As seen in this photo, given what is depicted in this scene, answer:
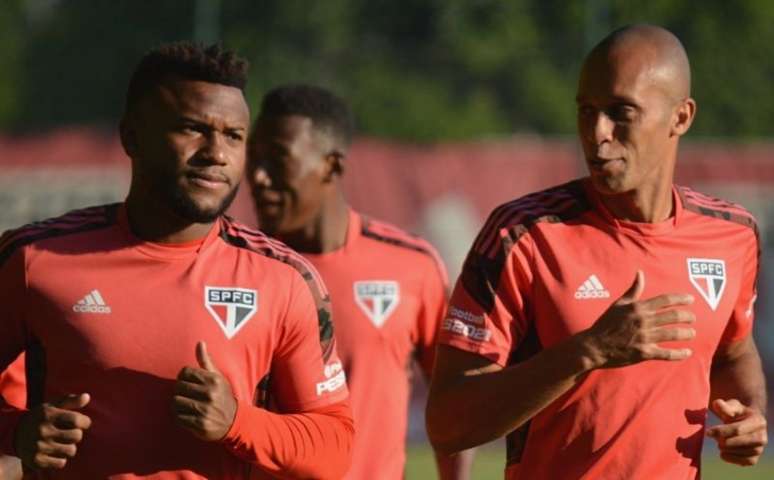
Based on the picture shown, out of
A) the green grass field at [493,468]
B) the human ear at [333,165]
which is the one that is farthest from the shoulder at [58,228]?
the green grass field at [493,468]

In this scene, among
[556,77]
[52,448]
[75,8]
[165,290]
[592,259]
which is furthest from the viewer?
[75,8]

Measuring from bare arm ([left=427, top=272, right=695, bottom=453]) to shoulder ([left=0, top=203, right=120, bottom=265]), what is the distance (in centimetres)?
117

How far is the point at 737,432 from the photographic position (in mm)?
5086

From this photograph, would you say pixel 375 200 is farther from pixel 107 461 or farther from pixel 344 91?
pixel 107 461

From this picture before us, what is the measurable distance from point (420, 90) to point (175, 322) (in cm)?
1438

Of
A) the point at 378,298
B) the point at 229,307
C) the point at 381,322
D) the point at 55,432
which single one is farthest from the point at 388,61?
the point at 55,432

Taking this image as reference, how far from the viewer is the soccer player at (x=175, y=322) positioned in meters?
4.79

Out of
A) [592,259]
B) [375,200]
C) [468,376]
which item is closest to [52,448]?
[468,376]

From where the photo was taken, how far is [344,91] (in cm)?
1880

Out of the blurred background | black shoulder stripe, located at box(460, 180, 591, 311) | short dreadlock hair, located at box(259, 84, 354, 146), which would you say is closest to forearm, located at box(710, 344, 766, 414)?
black shoulder stripe, located at box(460, 180, 591, 311)

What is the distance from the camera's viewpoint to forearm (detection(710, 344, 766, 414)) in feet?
18.0

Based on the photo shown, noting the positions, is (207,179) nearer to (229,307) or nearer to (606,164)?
(229,307)

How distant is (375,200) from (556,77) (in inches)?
113

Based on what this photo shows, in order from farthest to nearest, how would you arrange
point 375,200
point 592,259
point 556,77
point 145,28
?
Result: point 145,28
point 556,77
point 375,200
point 592,259
